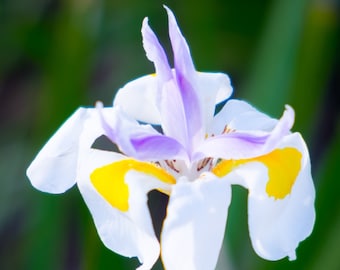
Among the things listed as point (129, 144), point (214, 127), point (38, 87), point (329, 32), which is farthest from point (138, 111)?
point (38, 87)

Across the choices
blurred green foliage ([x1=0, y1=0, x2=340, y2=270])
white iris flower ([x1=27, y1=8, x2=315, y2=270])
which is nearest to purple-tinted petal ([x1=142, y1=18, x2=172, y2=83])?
white iris flower ([x1=27, y1=8, x2=315, y2=270])

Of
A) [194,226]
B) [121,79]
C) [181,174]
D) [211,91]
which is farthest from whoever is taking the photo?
[121,79]

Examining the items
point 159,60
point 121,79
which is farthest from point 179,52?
point 121,79

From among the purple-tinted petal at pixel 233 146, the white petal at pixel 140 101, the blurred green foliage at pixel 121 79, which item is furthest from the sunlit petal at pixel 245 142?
the blurred green foliage at pixel 121 79

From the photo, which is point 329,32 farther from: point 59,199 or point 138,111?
point 138,111

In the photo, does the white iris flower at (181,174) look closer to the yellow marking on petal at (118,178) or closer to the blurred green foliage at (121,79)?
the yellow marking on petal at (118,178)

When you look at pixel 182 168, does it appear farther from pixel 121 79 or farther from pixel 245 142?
pixel 121 79

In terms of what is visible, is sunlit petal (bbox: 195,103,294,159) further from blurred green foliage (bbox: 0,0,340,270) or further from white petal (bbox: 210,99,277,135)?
blurred green foliage (bbox: 0,0,340,270)
